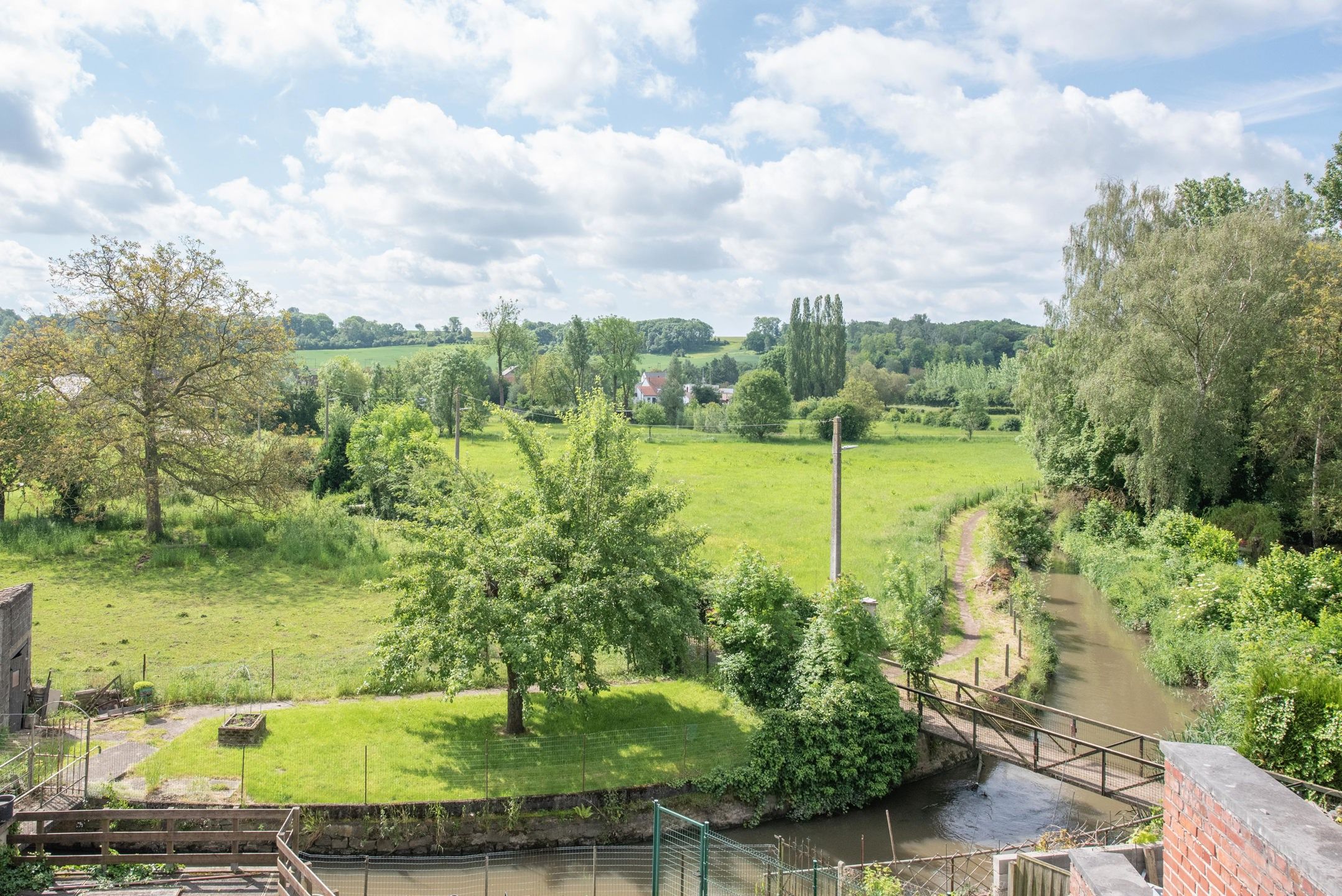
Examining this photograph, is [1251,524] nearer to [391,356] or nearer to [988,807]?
[988,807]

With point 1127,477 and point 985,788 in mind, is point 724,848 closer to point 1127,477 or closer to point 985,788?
point 985,788

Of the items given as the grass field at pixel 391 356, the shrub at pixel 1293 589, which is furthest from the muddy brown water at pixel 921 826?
the grass field at pixel 391 356

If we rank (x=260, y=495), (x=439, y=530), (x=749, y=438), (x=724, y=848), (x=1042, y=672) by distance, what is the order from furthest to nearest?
(x=749, y=438), (x=260, y=495), (x=1042, y=672), (x=439, y=530), (x=724, y=848)

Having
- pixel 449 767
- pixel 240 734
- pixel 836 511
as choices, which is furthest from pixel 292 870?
pixel 836 511

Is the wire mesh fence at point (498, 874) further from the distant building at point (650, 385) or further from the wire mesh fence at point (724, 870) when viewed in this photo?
the distant building at point (650, 385)

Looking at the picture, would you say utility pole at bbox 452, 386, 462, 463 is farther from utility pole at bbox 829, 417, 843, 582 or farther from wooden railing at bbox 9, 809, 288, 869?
wooden railing at bbox 9, 809, 288, 869

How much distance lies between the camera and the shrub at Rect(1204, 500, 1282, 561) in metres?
30.2

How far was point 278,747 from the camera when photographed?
1659cm

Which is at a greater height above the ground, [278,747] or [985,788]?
[278,747]

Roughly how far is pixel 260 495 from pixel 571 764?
77.8 ft

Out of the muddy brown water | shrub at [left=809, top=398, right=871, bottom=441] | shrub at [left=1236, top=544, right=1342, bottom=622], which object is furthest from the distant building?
the muddy brown water

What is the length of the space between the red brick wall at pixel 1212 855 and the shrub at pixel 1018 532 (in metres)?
31.1

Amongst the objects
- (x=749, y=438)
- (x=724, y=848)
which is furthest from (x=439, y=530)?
(x=749, y=438)

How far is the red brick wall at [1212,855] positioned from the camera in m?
3.20
